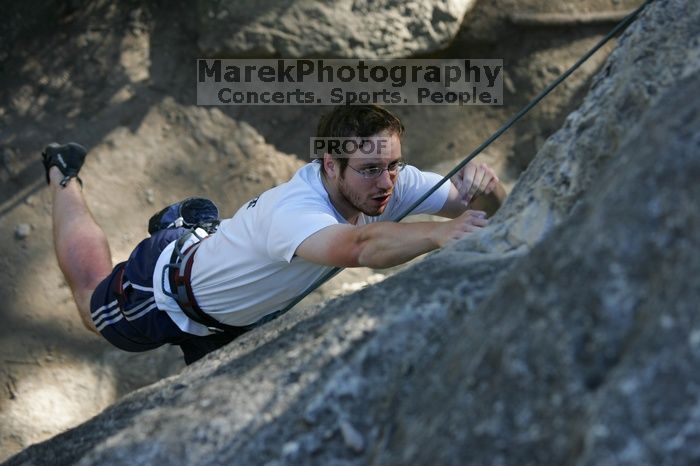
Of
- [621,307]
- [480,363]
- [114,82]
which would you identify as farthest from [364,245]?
[114,82]

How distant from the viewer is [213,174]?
184 inches

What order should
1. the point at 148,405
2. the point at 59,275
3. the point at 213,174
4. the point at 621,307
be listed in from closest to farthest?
the point at 621,307 → the point at 148,405 → the point at 59,275 → the point at 213,174

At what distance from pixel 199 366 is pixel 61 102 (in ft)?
10.2

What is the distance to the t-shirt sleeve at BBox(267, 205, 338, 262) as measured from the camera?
2.16 m

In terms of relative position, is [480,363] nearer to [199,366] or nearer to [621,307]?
[621,307]

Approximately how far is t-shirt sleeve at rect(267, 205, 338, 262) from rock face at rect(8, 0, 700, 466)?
12.0 inches

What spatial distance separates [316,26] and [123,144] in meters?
1.12

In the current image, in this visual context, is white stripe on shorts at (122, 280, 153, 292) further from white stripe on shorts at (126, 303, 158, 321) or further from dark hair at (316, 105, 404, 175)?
dark hair at (316, 105, 404, 175)

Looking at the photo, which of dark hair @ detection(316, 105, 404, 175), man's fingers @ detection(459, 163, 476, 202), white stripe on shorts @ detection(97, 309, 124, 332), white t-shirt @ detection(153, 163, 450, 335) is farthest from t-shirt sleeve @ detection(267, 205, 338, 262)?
white stripe on shorts @ detection(97, 309, 124, 332)

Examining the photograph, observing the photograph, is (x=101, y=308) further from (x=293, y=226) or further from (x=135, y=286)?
(x=293, y=226)

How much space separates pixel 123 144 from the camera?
4617 millimetres

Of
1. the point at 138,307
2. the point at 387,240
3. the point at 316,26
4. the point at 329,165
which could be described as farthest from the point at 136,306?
the point at 316,26

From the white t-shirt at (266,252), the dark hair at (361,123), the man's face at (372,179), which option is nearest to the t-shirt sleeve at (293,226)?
the white t-shirt at (266,252)

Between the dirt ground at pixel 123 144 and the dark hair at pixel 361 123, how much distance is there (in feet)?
6.34
